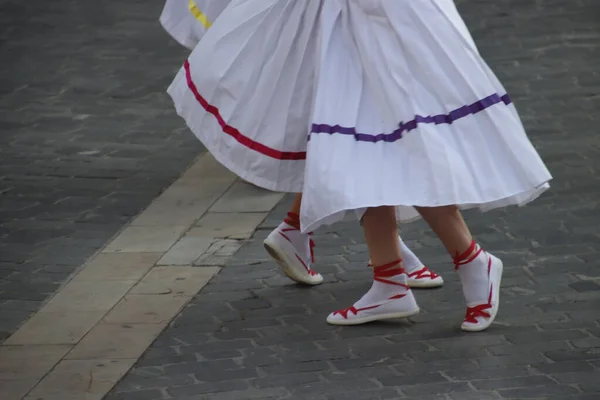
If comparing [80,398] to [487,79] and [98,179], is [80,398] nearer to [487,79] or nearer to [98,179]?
[487,79]

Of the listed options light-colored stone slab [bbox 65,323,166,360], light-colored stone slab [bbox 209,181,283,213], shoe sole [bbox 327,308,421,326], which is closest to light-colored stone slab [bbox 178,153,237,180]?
light-colored stone slab [bbox 209,181,283,213]

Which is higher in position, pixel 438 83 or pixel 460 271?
Result: pixel 438 83

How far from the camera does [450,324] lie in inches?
199

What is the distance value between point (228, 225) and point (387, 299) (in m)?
1.63

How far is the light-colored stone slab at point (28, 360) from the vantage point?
4.77 metres

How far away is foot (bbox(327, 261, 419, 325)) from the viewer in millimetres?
5039

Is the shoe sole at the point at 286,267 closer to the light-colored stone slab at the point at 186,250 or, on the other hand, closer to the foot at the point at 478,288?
the light-colored stone slab at the point at 186,250

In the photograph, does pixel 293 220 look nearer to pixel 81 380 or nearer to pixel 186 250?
pixel 186 250

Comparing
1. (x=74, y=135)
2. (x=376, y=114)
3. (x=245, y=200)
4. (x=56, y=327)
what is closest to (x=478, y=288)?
(x=376, y=114)

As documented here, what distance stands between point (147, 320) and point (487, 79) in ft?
5.39

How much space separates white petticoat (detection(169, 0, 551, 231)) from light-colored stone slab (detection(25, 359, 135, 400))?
863 millimetres

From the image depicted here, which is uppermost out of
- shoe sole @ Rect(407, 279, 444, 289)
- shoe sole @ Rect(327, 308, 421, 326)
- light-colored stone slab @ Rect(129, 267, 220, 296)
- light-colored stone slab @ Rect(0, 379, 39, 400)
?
light-colored stone slab @ Rect(0, 379, 39, 400)

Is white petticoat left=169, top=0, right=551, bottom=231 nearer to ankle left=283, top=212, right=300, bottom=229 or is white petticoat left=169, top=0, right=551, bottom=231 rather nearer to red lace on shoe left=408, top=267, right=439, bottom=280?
ankle left=283, top=212, right=300, bottom=229

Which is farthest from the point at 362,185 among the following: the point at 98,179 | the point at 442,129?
the point at 98,179
